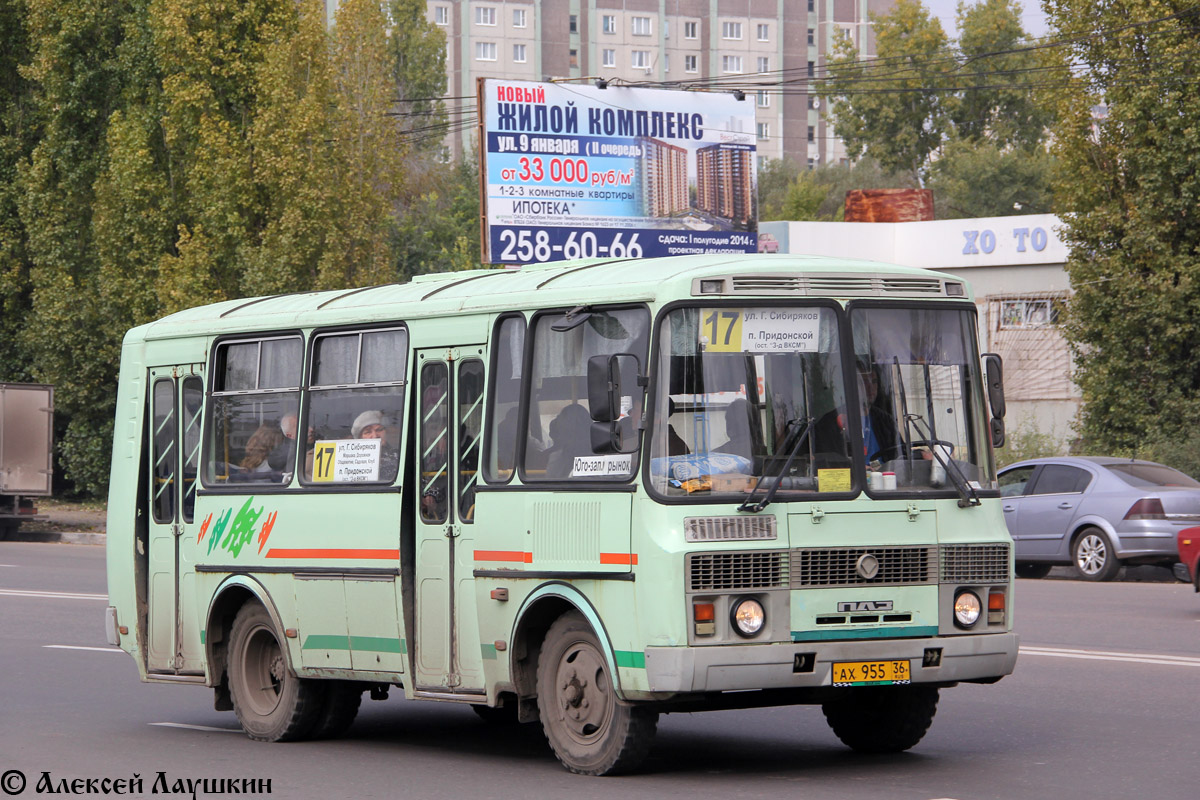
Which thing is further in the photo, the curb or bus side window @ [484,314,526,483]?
the curb

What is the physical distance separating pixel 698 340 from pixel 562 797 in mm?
2321

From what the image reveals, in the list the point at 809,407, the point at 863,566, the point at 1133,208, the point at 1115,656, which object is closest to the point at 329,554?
the point at 809,407

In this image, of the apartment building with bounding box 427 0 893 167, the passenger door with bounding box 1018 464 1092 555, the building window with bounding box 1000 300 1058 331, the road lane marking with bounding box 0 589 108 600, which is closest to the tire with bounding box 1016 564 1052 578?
the passenger door with bounding box 1018 464 1092 555

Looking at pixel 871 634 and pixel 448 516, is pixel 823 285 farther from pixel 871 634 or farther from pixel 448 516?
pixel 448 516

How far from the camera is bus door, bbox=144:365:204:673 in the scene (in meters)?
11.6

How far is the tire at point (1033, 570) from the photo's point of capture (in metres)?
23.4

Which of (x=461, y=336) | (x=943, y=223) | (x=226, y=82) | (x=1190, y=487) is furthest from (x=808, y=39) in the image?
(x=461, y=336)

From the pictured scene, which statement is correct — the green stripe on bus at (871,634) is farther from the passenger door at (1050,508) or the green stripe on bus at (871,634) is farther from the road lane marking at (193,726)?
the passenger door at (1050,508)

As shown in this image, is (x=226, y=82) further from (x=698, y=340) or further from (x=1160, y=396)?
(x=698, y=340)

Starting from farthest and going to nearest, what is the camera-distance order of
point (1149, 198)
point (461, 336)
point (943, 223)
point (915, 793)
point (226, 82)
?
point (943, 223)
point (226, 82)
point (1149, 198)
point (461, 336)
point (915, 793)

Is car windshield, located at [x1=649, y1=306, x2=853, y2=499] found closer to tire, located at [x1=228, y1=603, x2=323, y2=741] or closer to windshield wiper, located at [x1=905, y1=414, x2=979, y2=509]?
windshield wiper, located at [x1=905, y1=414, x2=979, y2=509]

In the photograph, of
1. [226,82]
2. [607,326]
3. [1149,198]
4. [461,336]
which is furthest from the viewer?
[226,82]

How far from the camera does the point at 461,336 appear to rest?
32.1 ft

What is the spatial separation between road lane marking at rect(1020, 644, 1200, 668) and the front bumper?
15.4ft
